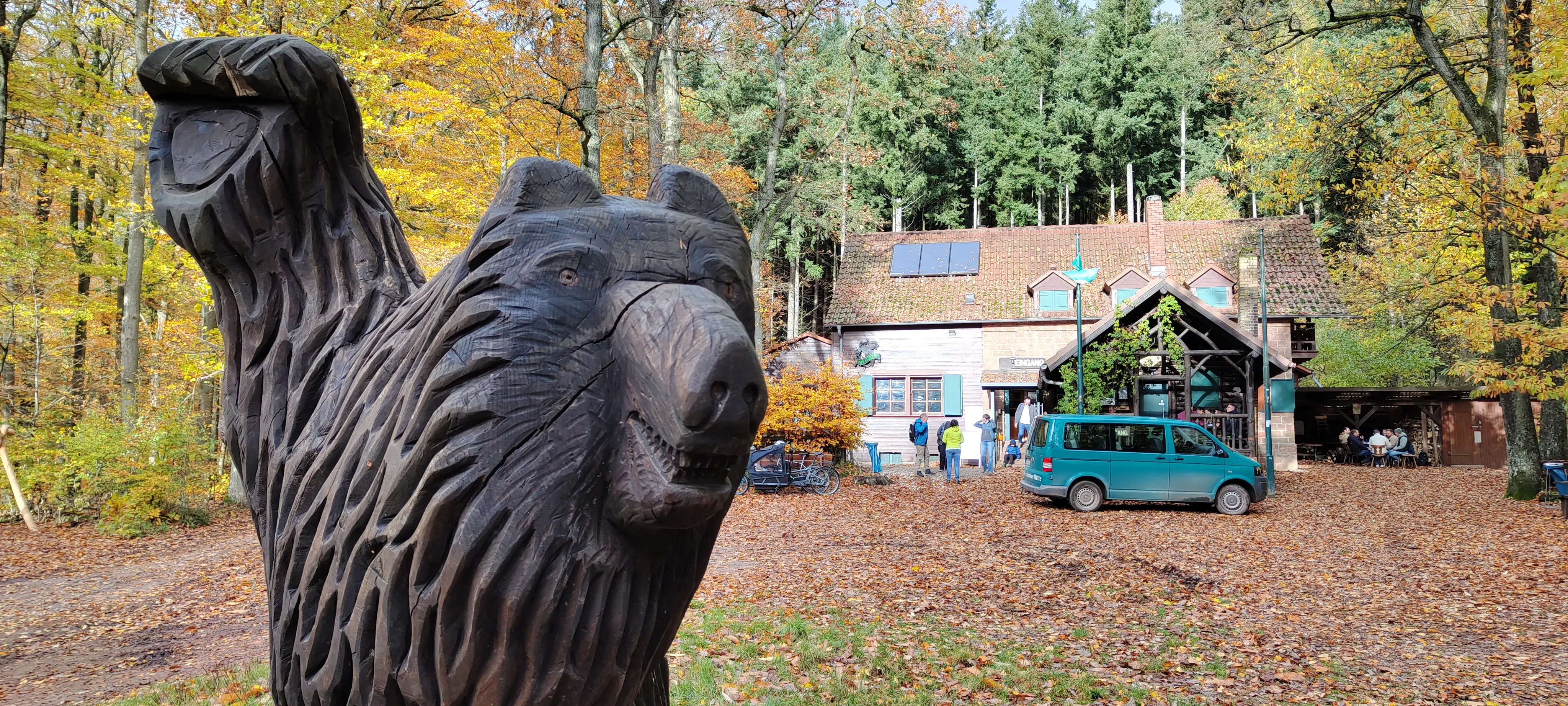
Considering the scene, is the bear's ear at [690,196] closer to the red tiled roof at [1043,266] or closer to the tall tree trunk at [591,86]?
the tall tree trunk at [591,86]

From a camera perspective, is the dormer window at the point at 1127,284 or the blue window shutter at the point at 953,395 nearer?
the dormer window at the point at 1127,284

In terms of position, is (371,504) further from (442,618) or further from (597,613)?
(597,613)

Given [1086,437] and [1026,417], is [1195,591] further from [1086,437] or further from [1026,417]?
[1026,417]

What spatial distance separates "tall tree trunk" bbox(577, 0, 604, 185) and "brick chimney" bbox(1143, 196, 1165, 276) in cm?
2019

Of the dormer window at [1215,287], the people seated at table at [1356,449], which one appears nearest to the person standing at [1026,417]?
the dormer window at [1215,287]

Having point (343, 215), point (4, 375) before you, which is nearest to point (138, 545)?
point (4, 375)

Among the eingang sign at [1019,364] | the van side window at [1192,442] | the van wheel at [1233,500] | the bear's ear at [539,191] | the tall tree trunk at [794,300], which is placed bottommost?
the van wheel at [1233,500]

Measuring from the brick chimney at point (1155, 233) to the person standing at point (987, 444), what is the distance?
330 inches

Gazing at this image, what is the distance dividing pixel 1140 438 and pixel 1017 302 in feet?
40.0

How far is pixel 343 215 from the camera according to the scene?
2.31m

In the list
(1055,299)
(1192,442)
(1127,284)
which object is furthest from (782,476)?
(1127,284)

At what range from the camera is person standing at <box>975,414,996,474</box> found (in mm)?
22828

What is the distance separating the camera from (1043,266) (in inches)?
1089

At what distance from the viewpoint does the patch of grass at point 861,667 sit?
5.42m
